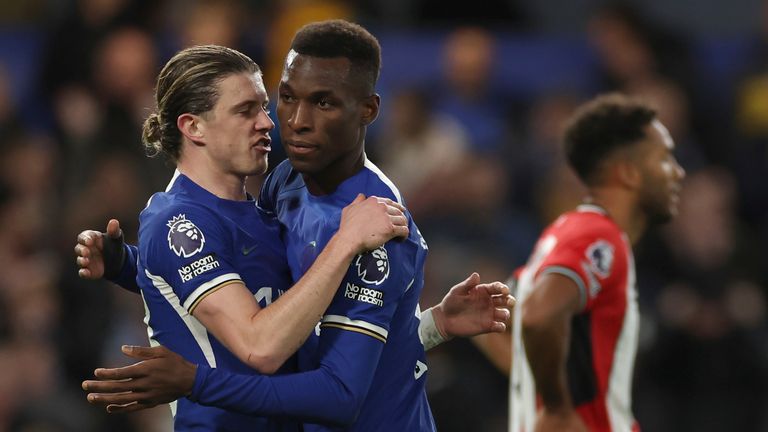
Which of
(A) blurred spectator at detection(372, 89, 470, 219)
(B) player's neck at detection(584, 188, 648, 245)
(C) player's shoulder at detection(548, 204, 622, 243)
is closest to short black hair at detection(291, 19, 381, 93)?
(C) player's shoulder at detection(548, 204, 622, 243)

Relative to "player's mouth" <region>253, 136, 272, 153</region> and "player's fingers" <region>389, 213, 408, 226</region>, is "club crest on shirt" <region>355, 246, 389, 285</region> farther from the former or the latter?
"player's mouth" <region>253, 136, 272, 153</region>

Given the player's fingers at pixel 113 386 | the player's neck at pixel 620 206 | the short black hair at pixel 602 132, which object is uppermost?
the short black hair at pixel 602 132

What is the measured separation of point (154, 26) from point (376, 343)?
6.74 m

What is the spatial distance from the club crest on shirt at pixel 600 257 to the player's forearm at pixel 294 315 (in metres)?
1.69

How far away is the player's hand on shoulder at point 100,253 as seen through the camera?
4.64m

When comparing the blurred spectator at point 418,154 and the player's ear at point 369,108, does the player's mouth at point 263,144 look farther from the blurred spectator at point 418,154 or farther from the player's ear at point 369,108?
the blurred spectator at point 418,154

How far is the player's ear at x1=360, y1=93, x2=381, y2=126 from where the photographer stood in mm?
4297

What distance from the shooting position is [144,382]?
3.86 meters

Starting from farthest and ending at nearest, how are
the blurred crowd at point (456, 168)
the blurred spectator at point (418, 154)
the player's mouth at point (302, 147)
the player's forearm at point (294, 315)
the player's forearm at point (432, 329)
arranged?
the blurred spectator at point (418, 154), the blurred crowd at point (456, 168), the player's forearm at point (432, 329), the player's mouth at point (302, 147), the player's forearm at point (294, 315)


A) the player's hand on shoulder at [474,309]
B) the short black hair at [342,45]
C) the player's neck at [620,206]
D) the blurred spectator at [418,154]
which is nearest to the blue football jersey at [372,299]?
the player's hand on shoulder at [474,309]

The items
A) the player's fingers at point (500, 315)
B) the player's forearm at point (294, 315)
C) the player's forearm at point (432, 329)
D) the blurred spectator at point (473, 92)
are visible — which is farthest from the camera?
the blurred spectator at point (473, 92)

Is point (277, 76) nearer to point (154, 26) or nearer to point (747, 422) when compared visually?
point (154, 26)

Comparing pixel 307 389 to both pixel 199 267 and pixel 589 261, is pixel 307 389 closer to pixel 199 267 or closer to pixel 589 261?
pixel 199 267

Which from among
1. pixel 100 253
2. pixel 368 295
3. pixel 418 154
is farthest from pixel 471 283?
pixel 418 154
